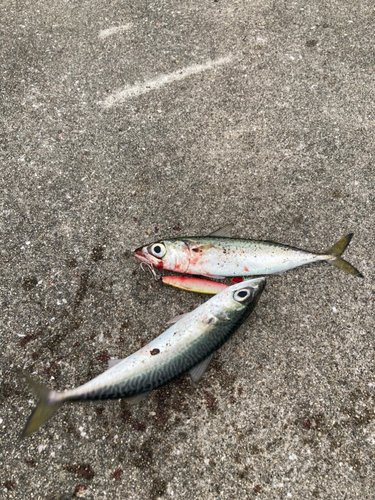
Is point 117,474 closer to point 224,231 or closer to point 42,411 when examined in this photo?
point 42,411

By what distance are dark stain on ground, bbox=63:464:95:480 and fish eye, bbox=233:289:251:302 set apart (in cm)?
171

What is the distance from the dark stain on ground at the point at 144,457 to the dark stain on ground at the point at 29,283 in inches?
65.7

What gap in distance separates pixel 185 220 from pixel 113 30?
9.24ft

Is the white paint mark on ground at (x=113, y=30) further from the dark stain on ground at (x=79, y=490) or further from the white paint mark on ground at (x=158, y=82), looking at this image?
the dark stain on ground at (x=79, y=490)

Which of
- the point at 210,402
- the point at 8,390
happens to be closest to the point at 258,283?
the point at 210,402

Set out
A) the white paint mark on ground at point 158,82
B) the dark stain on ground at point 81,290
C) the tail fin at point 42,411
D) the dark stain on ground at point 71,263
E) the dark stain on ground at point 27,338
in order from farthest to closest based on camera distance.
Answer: the white paint mark on ground at point 158,82
the dark stain on ground at point 71,263
the dark stain on ground at point 81,290
the dark stain on ground at point 27,338
the tail fin at point 42,411

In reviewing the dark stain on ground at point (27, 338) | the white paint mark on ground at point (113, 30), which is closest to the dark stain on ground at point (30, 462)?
the dark stain on ground at point (27, 338)

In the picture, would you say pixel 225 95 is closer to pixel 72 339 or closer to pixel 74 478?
pixel 72 339

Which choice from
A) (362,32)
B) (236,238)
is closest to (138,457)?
(236,238)

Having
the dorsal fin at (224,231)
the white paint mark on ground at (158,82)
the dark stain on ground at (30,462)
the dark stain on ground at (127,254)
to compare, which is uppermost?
the white paint mark on ground at (158,82)

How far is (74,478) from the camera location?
8.49ft

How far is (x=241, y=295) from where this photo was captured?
2740 millimetres

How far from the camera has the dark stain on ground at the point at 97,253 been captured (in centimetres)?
325

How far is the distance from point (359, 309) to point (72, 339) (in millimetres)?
2542
